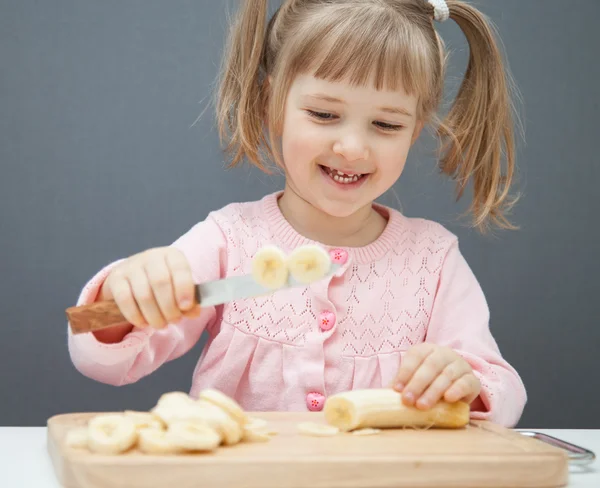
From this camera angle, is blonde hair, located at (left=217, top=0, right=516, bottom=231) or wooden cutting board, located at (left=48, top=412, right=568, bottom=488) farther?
blonde hair, located at (left=217, top=0, right=516, bottom=231)

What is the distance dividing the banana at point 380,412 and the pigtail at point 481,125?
1.60 ft

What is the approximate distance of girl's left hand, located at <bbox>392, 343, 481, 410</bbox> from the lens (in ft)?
3.13

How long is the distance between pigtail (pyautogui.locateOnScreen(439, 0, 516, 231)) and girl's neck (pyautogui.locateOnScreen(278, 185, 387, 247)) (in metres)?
0.17

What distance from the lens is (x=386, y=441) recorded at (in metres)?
0.86

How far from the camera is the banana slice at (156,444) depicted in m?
0.73

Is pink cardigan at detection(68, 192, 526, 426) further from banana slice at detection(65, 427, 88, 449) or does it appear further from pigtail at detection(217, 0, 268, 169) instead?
banana slice at detection(65, 427, 88, 449)

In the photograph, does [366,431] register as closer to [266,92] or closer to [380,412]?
[380,412]

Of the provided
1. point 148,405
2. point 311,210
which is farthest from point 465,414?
point 148,405

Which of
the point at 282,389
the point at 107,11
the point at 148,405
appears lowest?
the point at 148,405

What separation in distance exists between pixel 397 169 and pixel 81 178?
66 cm

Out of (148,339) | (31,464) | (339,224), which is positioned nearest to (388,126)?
(339,224)

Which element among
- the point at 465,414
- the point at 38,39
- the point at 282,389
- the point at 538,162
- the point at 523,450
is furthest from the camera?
the point at 538,162

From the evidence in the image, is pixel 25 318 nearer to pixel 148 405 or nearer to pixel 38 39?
pixel 148 405

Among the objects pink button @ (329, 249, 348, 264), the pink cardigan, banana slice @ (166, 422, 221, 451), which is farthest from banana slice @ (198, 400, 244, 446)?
pink button @ (329, 249, 348, 264)
